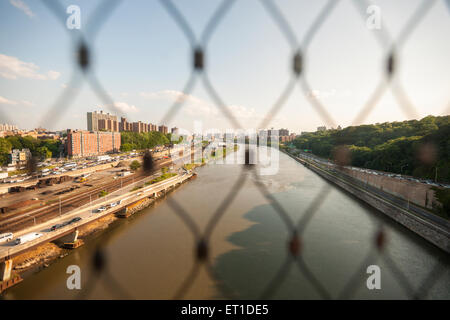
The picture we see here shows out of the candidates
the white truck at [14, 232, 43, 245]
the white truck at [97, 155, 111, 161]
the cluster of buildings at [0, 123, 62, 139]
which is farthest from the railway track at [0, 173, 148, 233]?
the white truck at [97, 155, 111, 161]

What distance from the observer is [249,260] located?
12.5ft

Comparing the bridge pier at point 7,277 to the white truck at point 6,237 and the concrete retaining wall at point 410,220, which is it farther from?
the concrete retaining wall at point 410,220

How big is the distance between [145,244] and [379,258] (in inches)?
167

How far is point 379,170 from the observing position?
8.88m

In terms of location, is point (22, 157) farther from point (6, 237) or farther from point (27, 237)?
point (6, 237)

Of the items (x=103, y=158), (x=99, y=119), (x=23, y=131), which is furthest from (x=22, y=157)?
(x=103, y=158)

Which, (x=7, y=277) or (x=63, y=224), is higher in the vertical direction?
(x=63, y=224)

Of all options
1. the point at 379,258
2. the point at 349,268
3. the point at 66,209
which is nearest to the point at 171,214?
the point at 66,209

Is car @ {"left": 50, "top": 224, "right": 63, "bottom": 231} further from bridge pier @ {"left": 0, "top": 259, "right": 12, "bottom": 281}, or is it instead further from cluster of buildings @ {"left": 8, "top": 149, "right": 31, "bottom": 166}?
cluster of buildings @ {"left": 8, "top": 149, "right": 31, "bottom": 166}

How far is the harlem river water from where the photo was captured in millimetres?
3094

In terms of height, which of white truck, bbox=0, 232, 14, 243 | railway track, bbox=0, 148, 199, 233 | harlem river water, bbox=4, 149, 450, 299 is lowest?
harlem river water, bbox=4, 149, 450, 299

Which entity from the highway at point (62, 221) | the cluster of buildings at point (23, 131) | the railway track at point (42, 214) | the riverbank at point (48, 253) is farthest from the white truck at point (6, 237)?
the cluster of buildings at point (23, 131)
